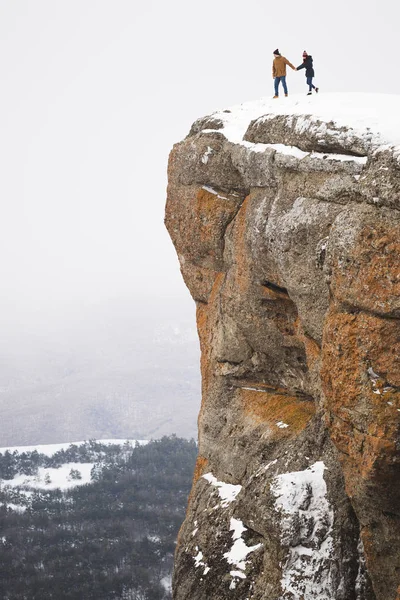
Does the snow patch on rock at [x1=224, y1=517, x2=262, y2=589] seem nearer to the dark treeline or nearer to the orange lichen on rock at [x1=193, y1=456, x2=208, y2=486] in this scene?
the orange lichen on rock at [x1=193, y1=456, x2=208, y2=486]

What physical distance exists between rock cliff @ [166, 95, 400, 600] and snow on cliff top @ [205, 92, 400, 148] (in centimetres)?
8

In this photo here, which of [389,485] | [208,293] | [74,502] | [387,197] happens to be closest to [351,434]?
[389,485]

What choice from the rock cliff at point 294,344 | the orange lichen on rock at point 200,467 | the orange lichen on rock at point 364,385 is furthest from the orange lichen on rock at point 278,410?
the orange lichen on rock at point 364,385

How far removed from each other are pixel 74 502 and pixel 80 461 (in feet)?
104

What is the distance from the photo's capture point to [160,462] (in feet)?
416

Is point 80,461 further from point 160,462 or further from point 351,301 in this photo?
point 351,301

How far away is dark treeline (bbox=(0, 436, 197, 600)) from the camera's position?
7475cm

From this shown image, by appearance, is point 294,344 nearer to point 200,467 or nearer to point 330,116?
point 200,467

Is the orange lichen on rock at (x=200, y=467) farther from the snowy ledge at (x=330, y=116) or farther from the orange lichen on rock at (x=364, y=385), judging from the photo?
the snowy ledge at (x=330, y=116)

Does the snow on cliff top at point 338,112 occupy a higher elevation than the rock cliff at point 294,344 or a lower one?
higher

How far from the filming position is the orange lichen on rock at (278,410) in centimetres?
2236

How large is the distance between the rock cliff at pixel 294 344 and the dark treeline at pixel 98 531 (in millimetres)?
55016

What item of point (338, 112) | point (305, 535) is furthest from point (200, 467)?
point (338, 112)

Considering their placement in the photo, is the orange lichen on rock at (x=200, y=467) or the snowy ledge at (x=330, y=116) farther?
the orange lichen on rock at (x=200, y=467)
